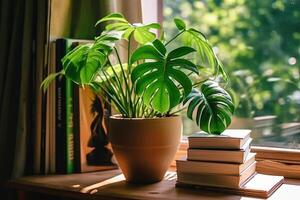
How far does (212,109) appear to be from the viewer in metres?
1.12

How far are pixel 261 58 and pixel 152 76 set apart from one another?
54cm

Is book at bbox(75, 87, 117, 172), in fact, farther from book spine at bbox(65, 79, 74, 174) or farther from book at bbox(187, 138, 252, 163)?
book at bbox(187, 138, 252, 163)

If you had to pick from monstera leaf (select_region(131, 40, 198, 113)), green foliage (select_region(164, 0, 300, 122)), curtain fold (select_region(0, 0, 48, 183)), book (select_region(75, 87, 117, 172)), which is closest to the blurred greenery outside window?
green foliage (select_region(164, 0, 300, 122))

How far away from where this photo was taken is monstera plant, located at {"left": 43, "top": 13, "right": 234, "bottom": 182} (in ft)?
3.43

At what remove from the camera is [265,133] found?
1.41 meters

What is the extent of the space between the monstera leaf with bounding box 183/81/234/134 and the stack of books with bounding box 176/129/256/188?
0.03 meters

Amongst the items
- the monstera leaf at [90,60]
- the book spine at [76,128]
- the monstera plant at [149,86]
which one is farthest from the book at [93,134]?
the monstera leaf at [90,60]

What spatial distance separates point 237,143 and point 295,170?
27 cm

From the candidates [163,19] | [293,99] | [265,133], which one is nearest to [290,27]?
[293,99]

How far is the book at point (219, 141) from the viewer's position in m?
1.11

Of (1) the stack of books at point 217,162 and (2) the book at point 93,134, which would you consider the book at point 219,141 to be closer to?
(1) the stack of books at point 217,162

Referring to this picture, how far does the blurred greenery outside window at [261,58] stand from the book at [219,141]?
0.28 metres

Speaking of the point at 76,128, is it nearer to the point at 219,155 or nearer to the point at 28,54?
the point at 28,54

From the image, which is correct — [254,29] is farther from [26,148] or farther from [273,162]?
[26,148]
